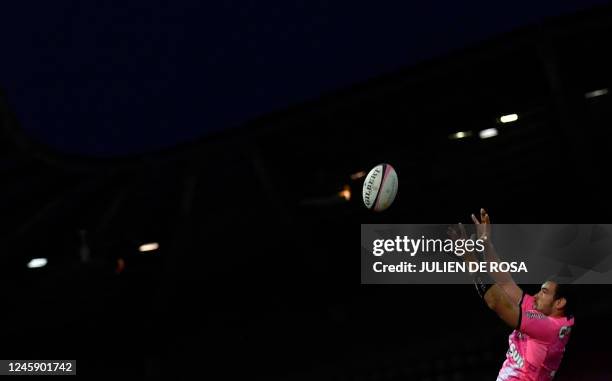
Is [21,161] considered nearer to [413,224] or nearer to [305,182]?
[305,182]

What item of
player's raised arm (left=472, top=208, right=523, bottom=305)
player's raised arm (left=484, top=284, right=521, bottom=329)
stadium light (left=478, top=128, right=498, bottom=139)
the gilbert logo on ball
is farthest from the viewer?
stadium light (left=478, top=128, right=498, bottom=139)

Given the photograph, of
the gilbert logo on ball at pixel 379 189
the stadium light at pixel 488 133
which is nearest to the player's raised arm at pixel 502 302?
the gilbert logo on ball at pixel 379 189

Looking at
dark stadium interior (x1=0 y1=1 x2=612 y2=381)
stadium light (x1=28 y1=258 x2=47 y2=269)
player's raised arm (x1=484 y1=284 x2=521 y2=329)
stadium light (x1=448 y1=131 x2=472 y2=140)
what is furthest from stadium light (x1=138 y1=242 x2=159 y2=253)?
player's raised arm (x1=484 y1=284 x2=521 y2=329)

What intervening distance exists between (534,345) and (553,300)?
356 mm

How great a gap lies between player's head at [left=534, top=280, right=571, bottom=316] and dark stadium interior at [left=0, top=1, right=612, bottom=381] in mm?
5768

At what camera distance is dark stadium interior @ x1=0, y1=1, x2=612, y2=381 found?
37.1ft

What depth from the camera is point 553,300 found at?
5.03 meters

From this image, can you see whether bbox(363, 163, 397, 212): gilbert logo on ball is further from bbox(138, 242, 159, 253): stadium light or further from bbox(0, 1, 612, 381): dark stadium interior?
bbox(138, 242, 159, 253): stadium light

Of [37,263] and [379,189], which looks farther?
[37,263]

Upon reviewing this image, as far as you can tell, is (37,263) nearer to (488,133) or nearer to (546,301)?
(488,133)

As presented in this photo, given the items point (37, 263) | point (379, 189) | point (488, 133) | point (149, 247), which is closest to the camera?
point (379, 189)

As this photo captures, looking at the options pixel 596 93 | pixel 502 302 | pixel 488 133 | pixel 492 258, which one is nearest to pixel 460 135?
pixel 488 133

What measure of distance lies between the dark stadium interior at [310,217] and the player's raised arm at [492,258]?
5927 millimetres

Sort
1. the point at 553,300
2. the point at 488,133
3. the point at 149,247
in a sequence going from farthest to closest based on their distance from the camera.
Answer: the point at 149,247, the point at 488,133, the point at 553,300
